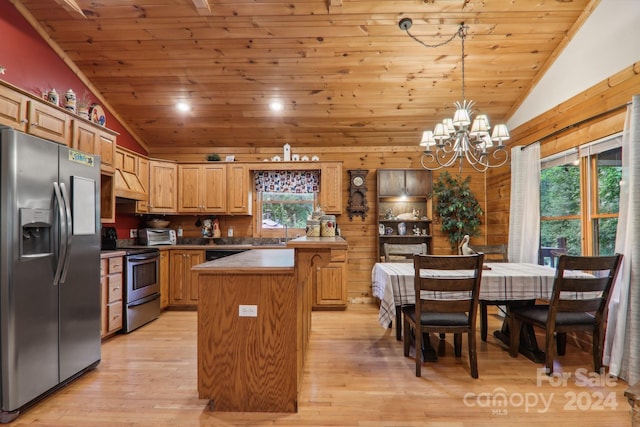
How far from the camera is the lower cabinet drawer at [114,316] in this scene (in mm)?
3434

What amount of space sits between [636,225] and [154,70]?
16.3 feet

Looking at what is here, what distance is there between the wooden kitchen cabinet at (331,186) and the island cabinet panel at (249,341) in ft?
9.46

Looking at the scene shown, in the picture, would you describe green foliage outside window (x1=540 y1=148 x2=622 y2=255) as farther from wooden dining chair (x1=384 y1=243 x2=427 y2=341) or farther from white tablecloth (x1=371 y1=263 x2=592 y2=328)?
wooden dining chair (x1=384 y1=243 x2=427 y2=341)

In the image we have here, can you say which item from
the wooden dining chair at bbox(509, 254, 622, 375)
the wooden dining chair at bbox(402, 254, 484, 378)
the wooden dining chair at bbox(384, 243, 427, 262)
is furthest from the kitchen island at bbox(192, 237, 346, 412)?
the wooden dining chair at bbox(384, 243, 427, 262)

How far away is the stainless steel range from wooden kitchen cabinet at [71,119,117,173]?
1.05 metres

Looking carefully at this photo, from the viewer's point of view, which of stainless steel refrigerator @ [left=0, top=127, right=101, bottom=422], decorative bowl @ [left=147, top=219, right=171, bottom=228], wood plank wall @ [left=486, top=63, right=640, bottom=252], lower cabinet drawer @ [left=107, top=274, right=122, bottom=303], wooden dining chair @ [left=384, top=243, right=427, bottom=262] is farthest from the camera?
decorative bowl @ [left=147, top=219, right=171, bottom=228]

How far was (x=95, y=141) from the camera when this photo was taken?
3461 mm

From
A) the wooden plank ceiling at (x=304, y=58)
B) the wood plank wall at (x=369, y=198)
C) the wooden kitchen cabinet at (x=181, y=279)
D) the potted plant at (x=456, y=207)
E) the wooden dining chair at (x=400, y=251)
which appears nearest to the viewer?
the wooden plank ceiling at (x=304, y=58)

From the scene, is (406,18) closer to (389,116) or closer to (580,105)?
(389,116)

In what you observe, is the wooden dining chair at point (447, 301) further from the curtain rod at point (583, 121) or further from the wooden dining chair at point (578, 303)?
the curtain rod at point (583, 121)

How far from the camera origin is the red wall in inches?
123

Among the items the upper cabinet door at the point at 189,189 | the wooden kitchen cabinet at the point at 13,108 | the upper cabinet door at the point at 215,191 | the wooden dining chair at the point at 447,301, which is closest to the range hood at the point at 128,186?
the upper cabinet door at the point at 189,189

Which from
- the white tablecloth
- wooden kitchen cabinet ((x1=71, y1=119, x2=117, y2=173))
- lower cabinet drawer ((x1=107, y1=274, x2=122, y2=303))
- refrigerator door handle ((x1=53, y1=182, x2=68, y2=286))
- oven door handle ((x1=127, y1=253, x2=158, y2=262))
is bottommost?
lower cabinet drawer ((x1=107, y1=274, x2=122, y2=303))

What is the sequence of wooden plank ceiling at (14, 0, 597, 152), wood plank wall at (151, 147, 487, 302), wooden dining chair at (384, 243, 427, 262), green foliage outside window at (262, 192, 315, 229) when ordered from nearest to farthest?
1. wooden plank ceiling at (14, 0, 597, 152)
2. wooden dining chair at (384, 243, 427, 262)
3. wood plank wall at (151, 147, 487, 302)
4. green foliage outside window at (262, 192, 315, 229)
